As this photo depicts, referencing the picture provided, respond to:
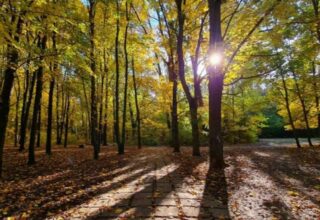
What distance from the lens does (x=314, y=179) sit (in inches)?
300

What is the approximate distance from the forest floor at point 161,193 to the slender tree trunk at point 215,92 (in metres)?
0.64

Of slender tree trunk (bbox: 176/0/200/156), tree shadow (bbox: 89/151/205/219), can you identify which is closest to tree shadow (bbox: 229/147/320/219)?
tree shadow (bbox: 89/151/205/219)

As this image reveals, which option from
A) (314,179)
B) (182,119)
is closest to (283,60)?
(314,179)

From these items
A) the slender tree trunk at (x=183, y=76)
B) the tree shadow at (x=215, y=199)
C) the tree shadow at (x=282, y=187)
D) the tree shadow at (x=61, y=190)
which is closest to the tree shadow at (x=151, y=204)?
the tree shadow at (x=215, y=199)

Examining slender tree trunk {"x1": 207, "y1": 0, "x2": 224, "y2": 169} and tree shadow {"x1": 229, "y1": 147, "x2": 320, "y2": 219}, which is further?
slender tree trunk {"x1": 207, "y1": 0, "x2": 224, "y2": 169}

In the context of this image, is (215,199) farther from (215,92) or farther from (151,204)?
(215,92)

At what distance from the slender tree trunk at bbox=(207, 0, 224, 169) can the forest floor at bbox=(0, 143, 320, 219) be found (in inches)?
25.2

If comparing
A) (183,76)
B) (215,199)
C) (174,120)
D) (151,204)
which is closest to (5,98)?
(151,204)

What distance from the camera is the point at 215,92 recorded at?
28.8 feet

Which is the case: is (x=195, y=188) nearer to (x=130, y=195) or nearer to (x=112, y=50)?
(x=130, y=195)

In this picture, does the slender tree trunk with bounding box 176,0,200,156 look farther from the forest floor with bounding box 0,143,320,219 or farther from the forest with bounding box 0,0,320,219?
the forest floor with bounding box 0,143,320,219

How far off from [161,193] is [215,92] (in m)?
4.16

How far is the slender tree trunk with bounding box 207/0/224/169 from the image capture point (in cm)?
877

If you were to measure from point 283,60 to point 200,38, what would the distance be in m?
4.81
